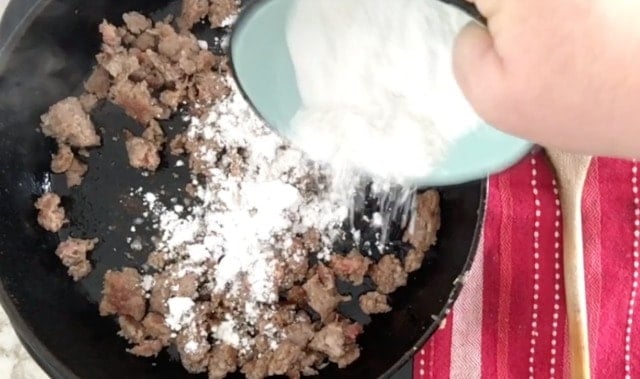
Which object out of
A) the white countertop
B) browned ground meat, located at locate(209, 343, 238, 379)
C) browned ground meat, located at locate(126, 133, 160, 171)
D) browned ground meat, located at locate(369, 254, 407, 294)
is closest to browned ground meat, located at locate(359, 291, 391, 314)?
browned ground meat, located at locate(369, 254, 407, 294)

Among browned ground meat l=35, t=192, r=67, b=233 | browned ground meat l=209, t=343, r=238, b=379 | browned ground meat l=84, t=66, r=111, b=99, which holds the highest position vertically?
browned ground meat l=84, t=66, r=111, b=99

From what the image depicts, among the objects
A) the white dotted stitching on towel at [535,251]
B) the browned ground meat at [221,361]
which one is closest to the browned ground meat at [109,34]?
the browned ground meat at [221,361]

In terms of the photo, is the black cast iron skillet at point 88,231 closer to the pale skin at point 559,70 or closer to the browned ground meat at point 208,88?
the browned ground meat at point 208,88

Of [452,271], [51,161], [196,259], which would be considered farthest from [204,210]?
[452,271]

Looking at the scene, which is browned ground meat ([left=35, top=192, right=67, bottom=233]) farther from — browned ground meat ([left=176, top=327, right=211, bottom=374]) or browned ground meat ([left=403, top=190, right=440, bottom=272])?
browned ground meat ([left=403, top=190, right=440, bottom=272])

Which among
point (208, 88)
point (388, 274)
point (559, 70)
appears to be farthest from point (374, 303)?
point (559, 70)

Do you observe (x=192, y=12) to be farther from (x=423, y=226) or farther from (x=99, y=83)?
(x=423, y=226)

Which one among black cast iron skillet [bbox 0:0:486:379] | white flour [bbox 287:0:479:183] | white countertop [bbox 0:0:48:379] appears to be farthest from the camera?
white countertop [bbox 0:0:48:379]
